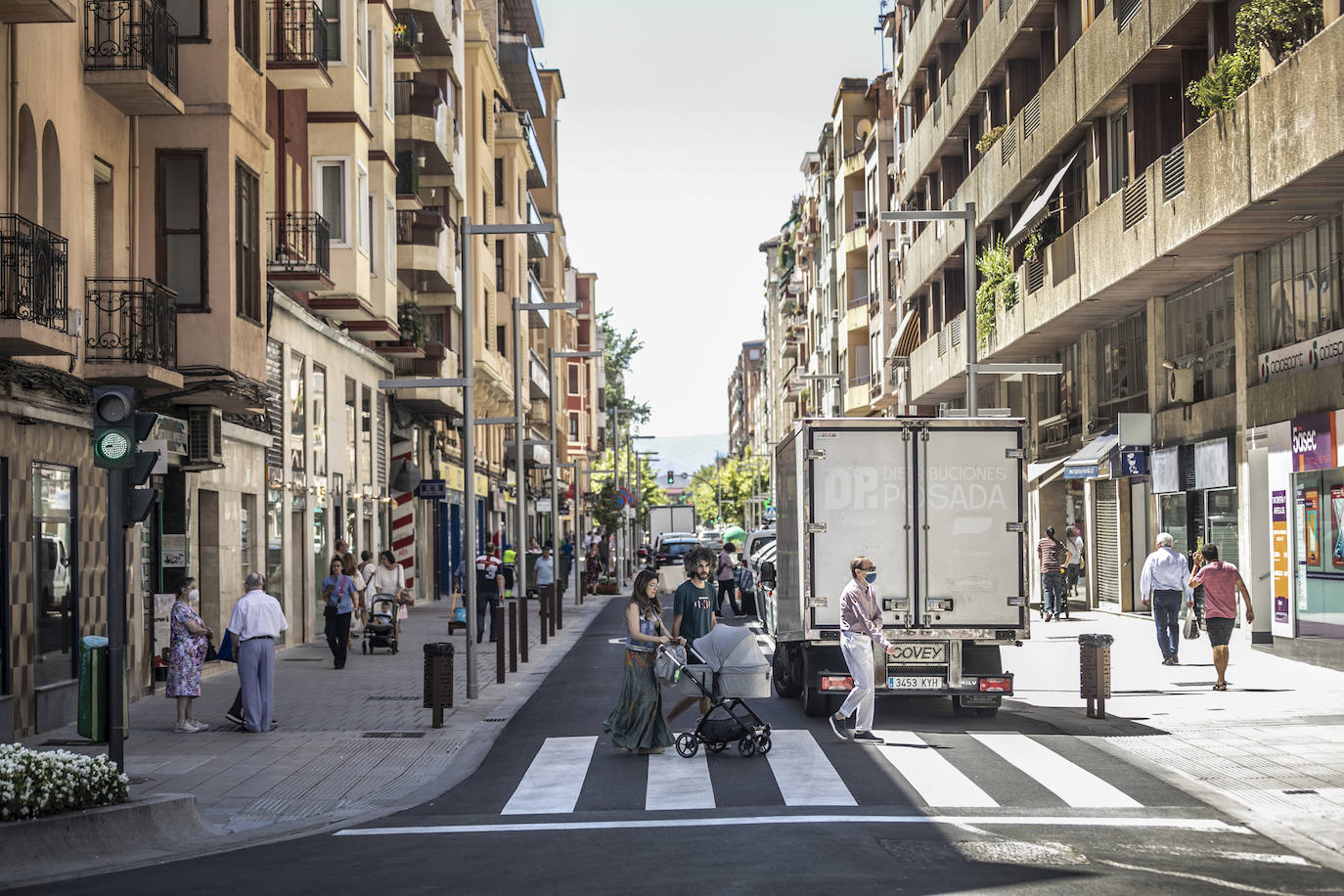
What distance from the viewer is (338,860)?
9734 millimetres

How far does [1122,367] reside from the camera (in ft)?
110

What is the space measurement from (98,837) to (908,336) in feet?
145

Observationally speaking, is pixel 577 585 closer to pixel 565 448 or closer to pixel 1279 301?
pixel 1279 301

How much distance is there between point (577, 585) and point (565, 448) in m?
35.2

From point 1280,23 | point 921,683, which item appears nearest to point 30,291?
point 921,683

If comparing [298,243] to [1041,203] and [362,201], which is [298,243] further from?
[1041,203]

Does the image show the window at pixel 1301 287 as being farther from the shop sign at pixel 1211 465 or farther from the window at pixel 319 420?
the window at pixel 319 420

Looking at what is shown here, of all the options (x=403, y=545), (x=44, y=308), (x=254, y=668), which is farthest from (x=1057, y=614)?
(x=44, y=308)

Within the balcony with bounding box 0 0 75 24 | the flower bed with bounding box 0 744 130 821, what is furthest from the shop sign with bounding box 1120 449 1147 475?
the flower bed with bounding box 0 744 130 821

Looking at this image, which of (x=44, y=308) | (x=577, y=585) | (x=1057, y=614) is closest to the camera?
(x=44, y=308)

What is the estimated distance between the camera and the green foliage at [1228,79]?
2214 cm

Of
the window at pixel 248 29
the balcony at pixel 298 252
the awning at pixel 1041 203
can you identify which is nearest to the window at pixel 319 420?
the balcony at pixel 298 252

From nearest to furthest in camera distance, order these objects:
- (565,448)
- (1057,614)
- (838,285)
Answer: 1. (1057,614)
2. (838,285)
3. (565,448)

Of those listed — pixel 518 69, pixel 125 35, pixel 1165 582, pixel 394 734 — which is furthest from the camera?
pixel 518 69
